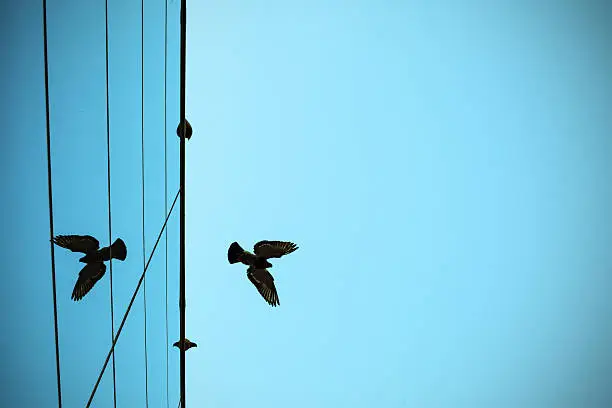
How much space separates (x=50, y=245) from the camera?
1.44 meters

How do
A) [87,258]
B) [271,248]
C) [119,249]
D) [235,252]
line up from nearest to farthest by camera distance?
[87,258]
[119,249]
[271,248]
[235,252]

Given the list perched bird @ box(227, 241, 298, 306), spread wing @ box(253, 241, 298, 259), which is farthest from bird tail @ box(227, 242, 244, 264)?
spread wing @ box(253, 241, 298, 259)

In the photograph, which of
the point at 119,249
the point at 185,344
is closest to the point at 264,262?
the point at 185,344

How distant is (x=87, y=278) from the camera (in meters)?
1.94

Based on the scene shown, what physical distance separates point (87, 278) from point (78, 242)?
0.66ft

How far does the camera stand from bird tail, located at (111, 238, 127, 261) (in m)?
2.44

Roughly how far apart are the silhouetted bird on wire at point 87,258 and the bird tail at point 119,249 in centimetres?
13

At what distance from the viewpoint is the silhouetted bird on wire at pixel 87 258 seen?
1.69 m

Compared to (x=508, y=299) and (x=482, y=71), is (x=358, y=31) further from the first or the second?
(x=508, y=299)

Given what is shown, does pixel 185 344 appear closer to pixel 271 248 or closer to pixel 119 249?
pixel 271 248

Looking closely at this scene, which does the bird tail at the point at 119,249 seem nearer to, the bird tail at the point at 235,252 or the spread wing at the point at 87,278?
the spread wing at the point at 87,278

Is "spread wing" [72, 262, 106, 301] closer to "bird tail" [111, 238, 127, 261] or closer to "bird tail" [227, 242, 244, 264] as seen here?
"bird tail" [111, 238, 127, 261]

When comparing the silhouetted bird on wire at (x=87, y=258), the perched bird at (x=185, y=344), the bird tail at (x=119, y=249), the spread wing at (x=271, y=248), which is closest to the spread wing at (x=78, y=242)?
the silhouetted bird on wire at (x=87, y=258)

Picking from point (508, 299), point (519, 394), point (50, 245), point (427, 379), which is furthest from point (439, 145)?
point (50, 245)
